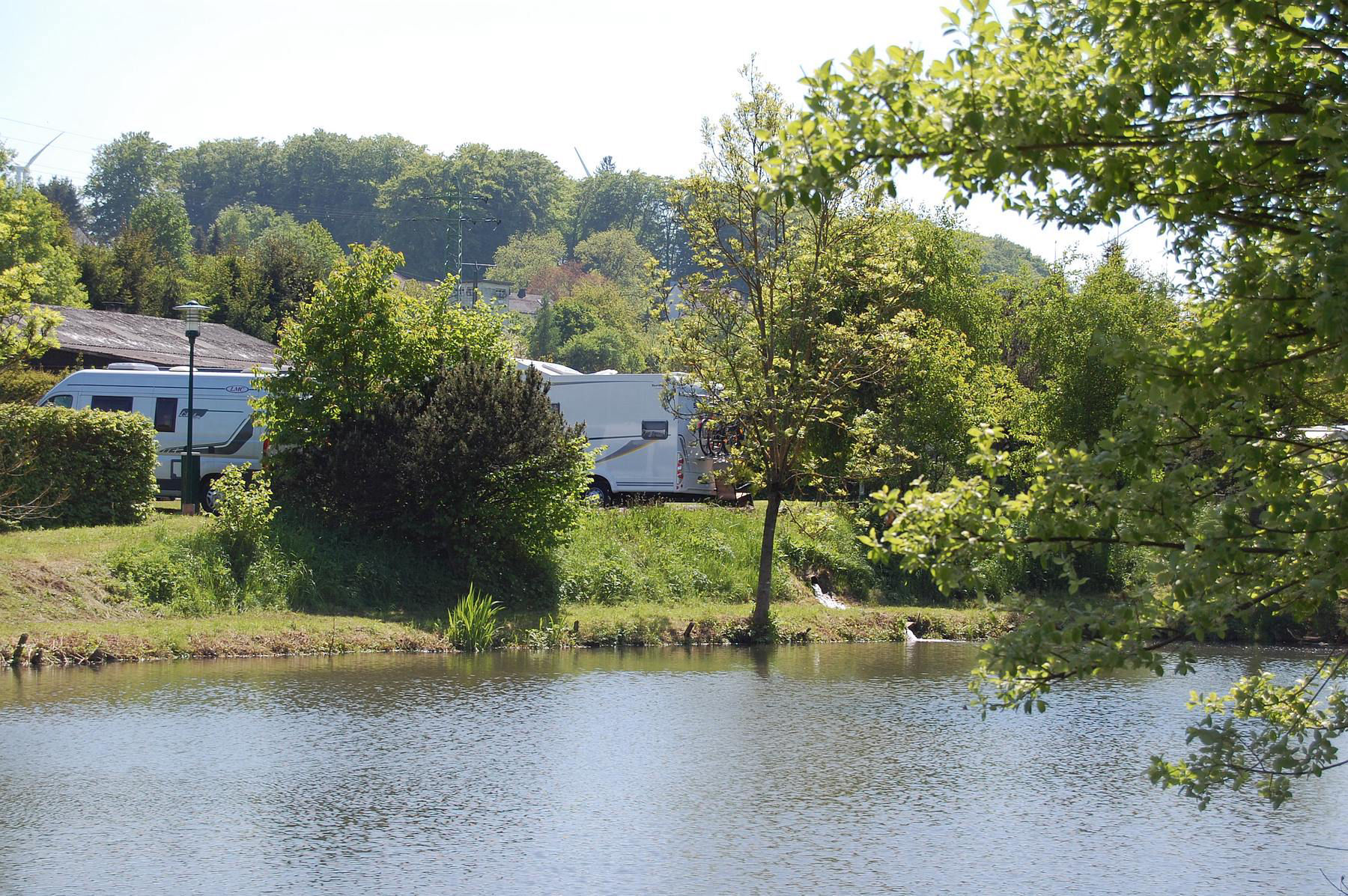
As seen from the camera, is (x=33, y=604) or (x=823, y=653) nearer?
(x=33, y=604)

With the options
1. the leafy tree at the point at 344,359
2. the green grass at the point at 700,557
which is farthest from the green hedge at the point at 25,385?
the green grass at the point at 700,557

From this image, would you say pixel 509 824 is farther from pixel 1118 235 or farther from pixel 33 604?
pixel 33 604

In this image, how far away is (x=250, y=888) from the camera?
8.45m

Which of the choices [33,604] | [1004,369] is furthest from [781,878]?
[1004,369]

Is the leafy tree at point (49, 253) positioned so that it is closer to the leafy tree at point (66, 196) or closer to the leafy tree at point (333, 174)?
the leafy tree at point (66, 196)

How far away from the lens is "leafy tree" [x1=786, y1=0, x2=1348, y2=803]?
4.97 m

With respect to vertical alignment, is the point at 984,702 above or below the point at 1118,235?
below

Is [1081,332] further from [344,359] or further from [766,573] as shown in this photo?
[344,359]

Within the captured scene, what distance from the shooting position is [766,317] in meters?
21.2


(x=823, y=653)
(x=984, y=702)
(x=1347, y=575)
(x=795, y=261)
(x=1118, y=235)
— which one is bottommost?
(x=823, y=653)

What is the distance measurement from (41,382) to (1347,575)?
34.1m

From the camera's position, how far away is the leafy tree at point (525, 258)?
513 ft

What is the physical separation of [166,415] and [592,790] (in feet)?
59.0

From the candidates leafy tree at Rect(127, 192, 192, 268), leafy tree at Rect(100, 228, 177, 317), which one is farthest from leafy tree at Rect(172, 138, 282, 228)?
leafy tree at Rect(100, 228, 177, 317)
